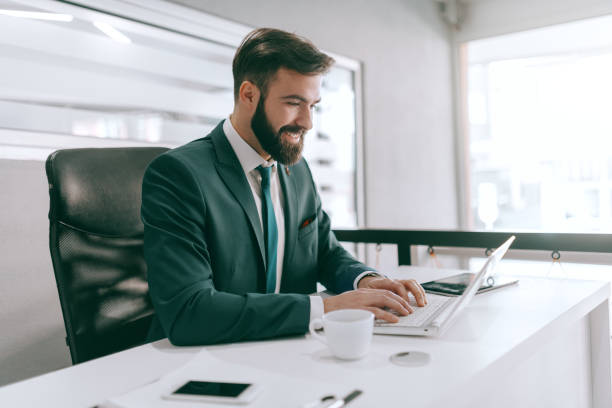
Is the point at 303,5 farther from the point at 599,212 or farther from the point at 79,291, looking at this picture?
the point at 599,212

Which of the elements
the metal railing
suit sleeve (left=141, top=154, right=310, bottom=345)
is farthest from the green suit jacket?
the metal railing

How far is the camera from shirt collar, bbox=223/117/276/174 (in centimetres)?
121

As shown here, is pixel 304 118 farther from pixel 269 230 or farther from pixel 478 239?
pixel 478 239

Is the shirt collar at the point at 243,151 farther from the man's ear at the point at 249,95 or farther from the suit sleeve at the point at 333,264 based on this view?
the suit sleeve at the point at 333,264

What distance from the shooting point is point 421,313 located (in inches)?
36.8

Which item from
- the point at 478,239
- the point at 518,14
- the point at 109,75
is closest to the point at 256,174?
the point at 478,239

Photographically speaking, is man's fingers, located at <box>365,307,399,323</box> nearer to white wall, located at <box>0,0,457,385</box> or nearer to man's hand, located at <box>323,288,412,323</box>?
man's hand, located at <box>323,288,412,323</box>

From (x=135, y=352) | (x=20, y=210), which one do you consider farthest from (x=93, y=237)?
(x=20, y=210)

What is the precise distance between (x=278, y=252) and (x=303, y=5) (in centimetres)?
206

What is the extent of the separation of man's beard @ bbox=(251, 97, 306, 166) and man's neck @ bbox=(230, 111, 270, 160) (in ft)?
0.04

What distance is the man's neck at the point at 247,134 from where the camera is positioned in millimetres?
1250

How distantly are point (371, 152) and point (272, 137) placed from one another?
7.21ft

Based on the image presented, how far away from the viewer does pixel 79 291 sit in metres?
1.05

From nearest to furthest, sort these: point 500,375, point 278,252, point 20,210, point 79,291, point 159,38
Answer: point 500,375
point 79,291
point 278,252
point 20,210
point 159,38
